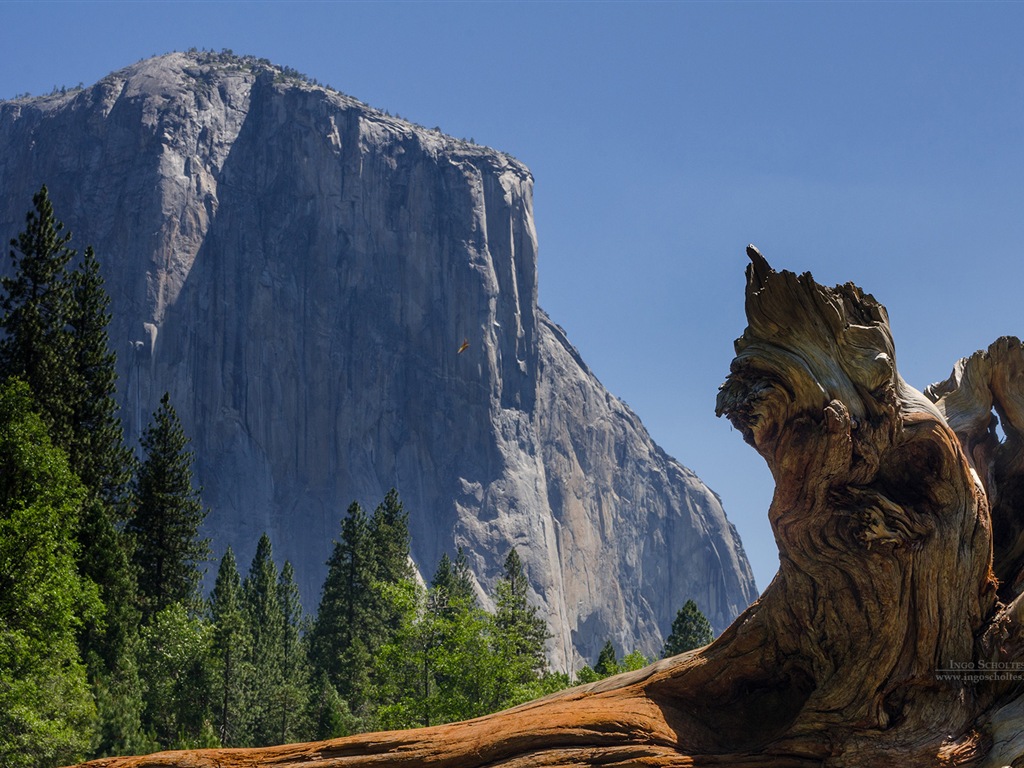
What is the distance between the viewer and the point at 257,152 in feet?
577

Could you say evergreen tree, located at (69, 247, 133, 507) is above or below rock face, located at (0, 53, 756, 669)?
below

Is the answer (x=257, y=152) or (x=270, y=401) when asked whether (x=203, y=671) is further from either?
(x=257, y=152)

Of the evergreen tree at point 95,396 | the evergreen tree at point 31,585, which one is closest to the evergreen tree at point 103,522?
the evergreen tree at point 95,396

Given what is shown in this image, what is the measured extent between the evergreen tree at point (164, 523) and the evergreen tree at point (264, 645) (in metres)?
5.54

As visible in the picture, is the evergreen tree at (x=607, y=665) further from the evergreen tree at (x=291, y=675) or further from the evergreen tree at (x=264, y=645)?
the evergreen tree at (x=264, y=645)

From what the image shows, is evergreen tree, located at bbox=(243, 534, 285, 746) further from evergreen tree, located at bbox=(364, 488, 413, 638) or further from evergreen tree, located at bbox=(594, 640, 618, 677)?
evergreen tree, located at bbox=(594, 640, 618, 677)

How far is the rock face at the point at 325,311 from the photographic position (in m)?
161

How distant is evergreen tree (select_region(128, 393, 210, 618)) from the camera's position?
51906 mm

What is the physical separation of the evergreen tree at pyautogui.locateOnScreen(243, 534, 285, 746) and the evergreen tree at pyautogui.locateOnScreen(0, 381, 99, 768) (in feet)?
101

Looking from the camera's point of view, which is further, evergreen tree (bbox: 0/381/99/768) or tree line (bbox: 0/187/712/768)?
tree line (bbox: 0/187/712/768)

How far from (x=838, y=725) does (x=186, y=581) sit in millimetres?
48172

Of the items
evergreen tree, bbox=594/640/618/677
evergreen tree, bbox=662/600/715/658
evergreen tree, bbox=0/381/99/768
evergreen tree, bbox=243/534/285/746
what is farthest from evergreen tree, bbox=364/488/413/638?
evergreen tree, bbox=0/381/99/768

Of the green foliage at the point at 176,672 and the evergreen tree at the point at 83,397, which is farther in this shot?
the green foliage at the point at 176,672

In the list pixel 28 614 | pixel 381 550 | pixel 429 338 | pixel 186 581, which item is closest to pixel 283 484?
pixel 429 338
